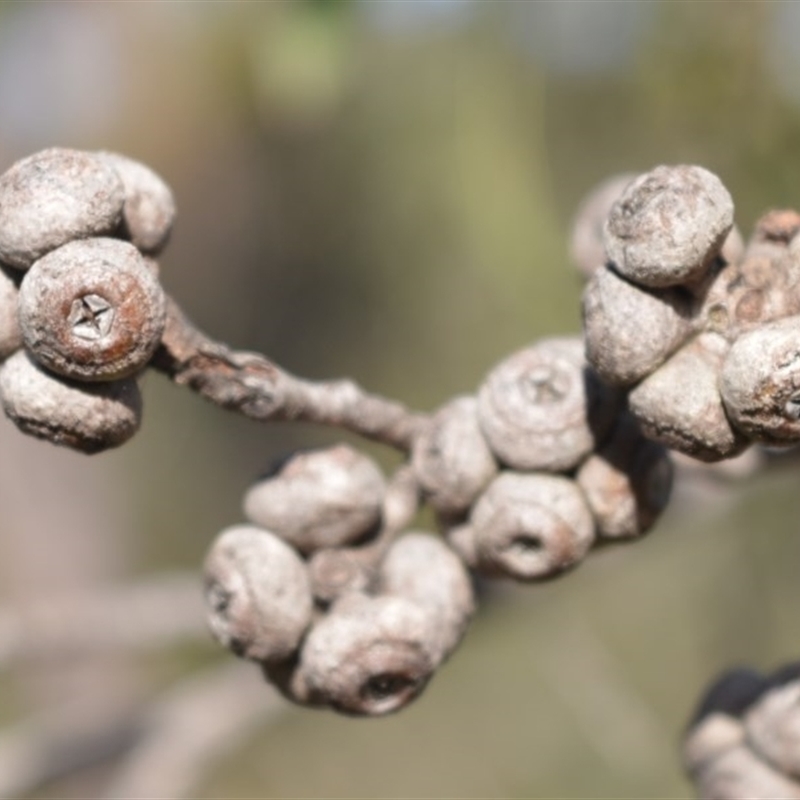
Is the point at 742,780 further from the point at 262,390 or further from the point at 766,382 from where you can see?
the point at 262,390

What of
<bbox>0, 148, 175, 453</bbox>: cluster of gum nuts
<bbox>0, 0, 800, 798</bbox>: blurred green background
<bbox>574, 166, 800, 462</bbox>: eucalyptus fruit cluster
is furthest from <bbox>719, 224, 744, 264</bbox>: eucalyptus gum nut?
<bbox>0, 0, 800, 798</bbox>: blurred green background

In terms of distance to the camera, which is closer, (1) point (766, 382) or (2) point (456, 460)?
(1) point (766, 382)

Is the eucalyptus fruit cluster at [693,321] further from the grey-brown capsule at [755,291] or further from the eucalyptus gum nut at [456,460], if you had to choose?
the eucalyptus gum nut at [456,460]

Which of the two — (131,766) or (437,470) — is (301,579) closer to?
(437,470)

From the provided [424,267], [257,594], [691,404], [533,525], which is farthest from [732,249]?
[424,267]

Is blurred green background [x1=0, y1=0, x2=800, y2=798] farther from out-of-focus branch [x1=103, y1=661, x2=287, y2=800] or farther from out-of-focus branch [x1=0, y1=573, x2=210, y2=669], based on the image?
out-of-focus branch [x1=0, y1=573, x2=210, y2=669]

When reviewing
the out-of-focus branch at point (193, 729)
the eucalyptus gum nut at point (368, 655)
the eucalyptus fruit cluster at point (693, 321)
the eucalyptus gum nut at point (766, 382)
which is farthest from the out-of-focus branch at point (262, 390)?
the out-of-focus branch at point (193, 729)
